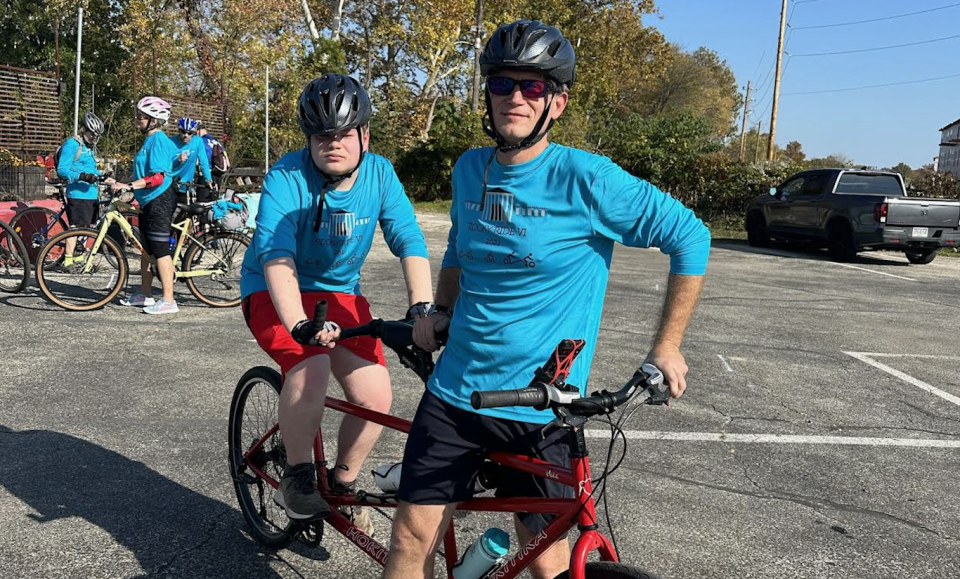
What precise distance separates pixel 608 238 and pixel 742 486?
2.59 m

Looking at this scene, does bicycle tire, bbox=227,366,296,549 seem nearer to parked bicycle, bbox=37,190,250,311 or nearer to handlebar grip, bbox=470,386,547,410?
handlebar grip, bbox=470,386,547,410

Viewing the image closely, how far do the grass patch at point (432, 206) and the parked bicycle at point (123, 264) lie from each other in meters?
15.7

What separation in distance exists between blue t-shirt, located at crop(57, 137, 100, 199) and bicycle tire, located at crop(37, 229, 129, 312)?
3.69ft

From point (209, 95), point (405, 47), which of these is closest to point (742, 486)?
point (209, 95)

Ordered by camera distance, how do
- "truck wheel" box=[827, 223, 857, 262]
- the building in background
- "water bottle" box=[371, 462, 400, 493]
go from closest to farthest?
"water bottle" box=[371, 462, 400, 493] → "truck wheel" box=[827, 223, 857, 262] → the building in background

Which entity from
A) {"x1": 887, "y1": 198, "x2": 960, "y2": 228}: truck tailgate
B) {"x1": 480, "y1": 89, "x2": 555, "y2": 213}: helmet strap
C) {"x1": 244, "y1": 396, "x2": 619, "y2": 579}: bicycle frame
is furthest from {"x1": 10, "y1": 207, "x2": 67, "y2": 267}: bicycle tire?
{"x1": 887, "y1": 198, "x2": 960, "y2": 228}: truck tailgate

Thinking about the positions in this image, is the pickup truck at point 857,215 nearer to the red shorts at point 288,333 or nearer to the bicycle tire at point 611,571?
the red shorts at point 288,333

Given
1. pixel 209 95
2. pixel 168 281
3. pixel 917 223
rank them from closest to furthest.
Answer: pixel 168 281 < pixel 917 223 < pixel 209 95

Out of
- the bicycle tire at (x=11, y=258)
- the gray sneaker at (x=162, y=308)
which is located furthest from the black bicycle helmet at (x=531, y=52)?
the bicycle tire at (x=11, y=258)

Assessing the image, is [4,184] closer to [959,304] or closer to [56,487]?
[56,487]

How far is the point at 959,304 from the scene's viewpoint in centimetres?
1092

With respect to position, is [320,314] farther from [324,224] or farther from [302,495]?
[302,495]

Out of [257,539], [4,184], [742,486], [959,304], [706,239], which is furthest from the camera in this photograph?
[4,184]

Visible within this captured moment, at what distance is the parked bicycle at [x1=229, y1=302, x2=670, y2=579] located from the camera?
6.34 ft
